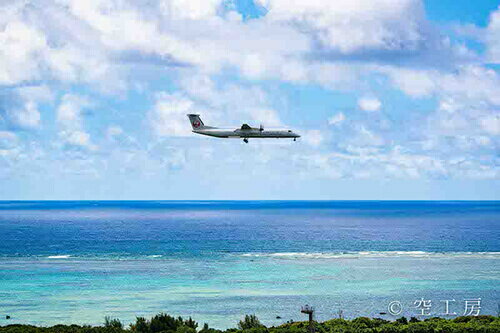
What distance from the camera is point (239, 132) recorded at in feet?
177

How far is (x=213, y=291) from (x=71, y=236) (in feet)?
313

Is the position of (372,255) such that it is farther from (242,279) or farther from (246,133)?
(246,133)

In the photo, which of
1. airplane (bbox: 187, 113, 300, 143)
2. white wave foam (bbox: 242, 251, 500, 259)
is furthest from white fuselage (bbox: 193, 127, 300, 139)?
white wave foam (bbox: 242, 251, 500, 259)

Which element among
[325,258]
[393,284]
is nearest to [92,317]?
[393,284]

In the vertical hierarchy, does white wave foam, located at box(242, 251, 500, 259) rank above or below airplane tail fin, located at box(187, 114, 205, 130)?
below

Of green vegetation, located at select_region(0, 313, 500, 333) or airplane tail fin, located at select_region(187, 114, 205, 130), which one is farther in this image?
airplane tail fin, located at select_region(187, 114, 205, 130)

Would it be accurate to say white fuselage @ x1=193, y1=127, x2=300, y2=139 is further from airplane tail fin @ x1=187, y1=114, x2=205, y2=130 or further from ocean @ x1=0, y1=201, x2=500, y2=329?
ocean @ x1=0, y1=201, x2=500, y2=329

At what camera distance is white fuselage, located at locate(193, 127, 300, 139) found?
53.9 m

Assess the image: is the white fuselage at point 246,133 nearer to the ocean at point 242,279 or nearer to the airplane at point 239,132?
the airplane at point 239,132

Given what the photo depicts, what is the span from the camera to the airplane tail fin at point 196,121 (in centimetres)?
5707

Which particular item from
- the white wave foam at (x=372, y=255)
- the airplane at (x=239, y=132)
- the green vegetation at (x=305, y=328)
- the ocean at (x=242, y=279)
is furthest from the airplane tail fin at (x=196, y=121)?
the white wave foam at (x=372, y=255)

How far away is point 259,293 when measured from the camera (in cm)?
8212

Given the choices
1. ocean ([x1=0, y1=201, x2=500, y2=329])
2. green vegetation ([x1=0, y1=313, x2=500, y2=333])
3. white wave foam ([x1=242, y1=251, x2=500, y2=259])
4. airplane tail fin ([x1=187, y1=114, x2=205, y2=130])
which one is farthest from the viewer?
white wave foam ([x1=242, y1=251, x2=500, y2=259])

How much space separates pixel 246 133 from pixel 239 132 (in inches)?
25.3
